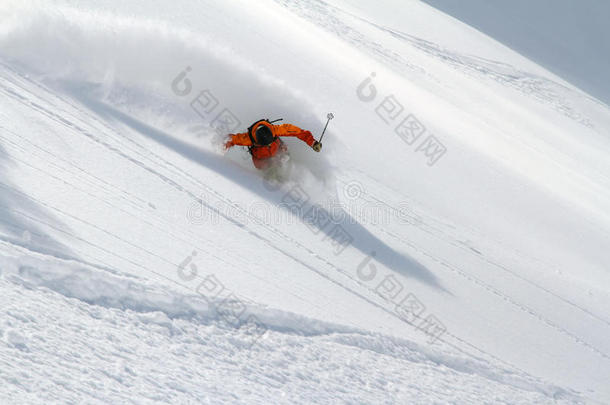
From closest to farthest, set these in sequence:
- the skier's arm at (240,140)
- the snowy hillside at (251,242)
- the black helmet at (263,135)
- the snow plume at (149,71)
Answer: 1. the snowy hillside at (251,242)
2. the black helmet at (263,135)
3. the skier's arm at (240,140)
4. the snow plume at (149,71)

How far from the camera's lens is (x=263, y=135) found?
309 inches

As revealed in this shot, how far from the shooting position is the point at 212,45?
33.6ft

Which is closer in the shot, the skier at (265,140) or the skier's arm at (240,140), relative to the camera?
the skier at (265,140)

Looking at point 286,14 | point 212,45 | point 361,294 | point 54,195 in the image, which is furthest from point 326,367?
point 286,14

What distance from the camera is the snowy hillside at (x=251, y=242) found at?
4371 millimetres

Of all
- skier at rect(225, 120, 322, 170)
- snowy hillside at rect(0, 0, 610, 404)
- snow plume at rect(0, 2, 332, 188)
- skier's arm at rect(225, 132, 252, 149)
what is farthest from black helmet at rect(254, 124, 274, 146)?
snow plume at rect(0, 2, 332, 188)

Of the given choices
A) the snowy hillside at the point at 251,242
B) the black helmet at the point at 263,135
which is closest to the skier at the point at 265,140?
the black helmet at the point at 263,135

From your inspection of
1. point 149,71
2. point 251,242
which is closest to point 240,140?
point 251,242

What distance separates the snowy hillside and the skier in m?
0.29

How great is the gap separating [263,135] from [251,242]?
5.93 feet

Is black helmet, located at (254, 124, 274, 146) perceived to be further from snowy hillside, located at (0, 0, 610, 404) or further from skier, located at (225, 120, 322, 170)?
snowy hillside, located at (0, 0, 610, 404)

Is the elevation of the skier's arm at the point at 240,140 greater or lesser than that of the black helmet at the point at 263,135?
lesser

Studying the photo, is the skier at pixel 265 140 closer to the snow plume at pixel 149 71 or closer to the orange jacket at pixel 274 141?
the orange jacket at pixel 274 141

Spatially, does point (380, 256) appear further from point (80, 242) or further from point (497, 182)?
point (497, 182)
